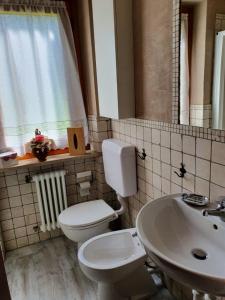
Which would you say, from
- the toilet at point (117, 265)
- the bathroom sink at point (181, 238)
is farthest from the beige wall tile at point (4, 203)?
the bathroom sink at point (181, 238)

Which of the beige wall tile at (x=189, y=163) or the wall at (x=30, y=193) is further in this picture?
the wall at (x=30, y=193)

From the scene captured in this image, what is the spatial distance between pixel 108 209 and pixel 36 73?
1.31 meters

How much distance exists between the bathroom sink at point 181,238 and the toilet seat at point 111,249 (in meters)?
0.40

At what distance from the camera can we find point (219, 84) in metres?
0.98

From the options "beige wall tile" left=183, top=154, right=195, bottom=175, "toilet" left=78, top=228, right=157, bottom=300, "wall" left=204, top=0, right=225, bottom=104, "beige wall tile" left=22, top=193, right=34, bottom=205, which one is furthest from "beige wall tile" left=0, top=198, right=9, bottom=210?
"wall" left=204, top=0, right=225, bottom=104

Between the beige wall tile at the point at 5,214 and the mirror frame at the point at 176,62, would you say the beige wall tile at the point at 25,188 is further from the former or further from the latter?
the mirror frame at the point at 176,62

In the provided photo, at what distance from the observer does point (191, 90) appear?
1.12m

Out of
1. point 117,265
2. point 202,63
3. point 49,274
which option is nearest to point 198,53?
point 202,63

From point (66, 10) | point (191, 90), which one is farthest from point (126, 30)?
point (66, 10)

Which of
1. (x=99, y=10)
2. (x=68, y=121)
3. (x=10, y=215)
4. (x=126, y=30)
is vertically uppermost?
(x=99, y=10)

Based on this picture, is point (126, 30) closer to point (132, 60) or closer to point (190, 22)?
point (132, 60)

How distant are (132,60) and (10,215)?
66.6 inches

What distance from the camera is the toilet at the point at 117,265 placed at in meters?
1.35

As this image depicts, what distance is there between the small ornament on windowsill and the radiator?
0.57ft
